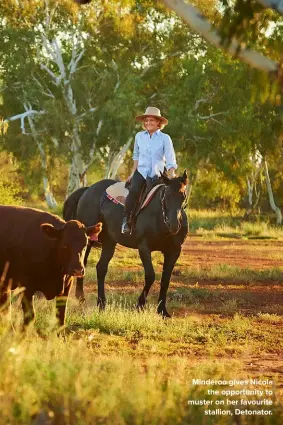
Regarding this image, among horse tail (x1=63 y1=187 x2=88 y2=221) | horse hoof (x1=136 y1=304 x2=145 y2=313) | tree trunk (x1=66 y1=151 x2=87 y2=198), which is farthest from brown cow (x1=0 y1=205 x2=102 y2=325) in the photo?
tree trunk (x1=66 y1=151 x2=87 y2=198)

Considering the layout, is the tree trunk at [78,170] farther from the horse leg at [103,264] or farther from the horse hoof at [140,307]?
the horse hoof at [140,307]

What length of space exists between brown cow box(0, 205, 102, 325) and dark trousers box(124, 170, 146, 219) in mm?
3524

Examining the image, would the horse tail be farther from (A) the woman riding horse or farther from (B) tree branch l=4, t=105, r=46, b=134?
(B) tree branch l=4, t=105, r=46, b=134

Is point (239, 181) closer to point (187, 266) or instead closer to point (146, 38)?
point (146, 38)

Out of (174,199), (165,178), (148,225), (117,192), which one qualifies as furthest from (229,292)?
(165,178)

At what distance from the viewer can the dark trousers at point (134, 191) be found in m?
13.6

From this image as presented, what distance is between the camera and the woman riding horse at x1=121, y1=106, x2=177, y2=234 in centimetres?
1338

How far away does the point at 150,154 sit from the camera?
13.4 meters

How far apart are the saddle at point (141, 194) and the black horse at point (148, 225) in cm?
7

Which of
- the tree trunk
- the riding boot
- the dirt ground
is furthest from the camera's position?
the tree trunk

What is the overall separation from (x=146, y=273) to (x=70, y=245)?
3.80 m

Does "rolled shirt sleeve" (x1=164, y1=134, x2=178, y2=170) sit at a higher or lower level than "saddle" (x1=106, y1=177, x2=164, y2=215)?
higher

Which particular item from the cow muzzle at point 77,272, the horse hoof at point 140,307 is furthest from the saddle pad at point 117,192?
the cow muzzle at point 77,272

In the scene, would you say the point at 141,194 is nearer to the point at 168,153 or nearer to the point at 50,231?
the point at 168,153
